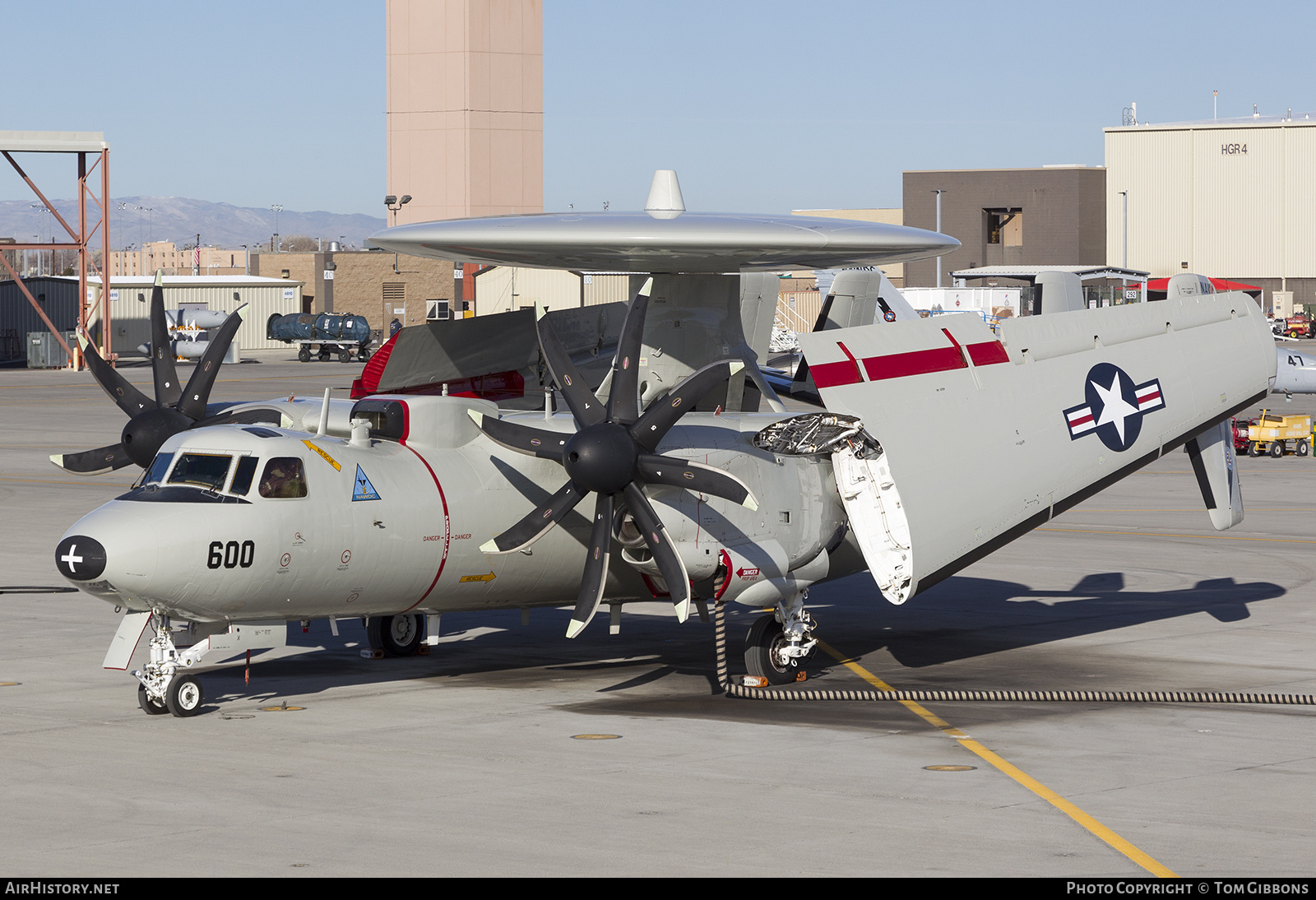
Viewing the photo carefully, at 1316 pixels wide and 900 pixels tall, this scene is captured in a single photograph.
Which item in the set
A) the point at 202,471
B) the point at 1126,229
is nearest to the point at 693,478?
the point at 202,471

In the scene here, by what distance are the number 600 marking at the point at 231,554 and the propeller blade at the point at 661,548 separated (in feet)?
15.2

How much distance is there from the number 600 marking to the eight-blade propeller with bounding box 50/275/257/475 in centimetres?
345

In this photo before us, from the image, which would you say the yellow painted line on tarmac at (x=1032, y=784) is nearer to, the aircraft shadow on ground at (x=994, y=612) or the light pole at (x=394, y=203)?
A: the aircraft shadow on ground at (x=994, y=612)

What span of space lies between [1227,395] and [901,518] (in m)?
7.35

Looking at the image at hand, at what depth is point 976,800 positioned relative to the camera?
15.1 meters

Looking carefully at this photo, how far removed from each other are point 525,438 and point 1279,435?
134ft

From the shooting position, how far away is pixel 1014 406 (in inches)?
880

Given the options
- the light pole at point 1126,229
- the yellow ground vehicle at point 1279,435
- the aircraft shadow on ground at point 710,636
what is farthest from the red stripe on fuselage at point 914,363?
the light pole at point 1126,229

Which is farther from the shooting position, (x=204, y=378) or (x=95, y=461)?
(x=95, y=461)

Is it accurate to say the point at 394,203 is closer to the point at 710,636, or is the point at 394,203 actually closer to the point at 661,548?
the point at 710,636

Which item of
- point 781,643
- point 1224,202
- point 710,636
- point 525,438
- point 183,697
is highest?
point 1224,202

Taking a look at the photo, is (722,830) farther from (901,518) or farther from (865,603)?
(865,603)

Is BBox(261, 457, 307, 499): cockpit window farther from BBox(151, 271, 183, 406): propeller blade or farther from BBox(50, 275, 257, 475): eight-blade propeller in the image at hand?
BBox(151, 271, 183, 406): propeller blade

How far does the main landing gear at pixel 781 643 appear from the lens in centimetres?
2131
